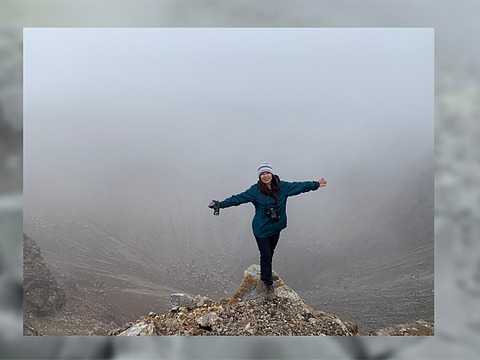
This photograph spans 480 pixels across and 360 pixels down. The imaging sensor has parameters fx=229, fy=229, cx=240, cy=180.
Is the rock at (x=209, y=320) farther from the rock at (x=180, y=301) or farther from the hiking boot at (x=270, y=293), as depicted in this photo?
the hiking boot at (x=270, y=293)

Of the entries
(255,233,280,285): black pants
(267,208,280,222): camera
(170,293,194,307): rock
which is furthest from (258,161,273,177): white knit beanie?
(170,293,194,307): rock

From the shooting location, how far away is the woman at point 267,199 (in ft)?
10.1

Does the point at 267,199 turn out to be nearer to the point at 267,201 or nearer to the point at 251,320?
the point at 267,201

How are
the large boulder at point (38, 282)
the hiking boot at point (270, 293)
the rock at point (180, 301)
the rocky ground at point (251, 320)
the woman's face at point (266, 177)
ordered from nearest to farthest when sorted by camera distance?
the woman's face at point (266, 177) < the rocky ground at point (251, 320) < the hiking boot at point (270, 293) < the rock at point (180, 301) < the large boulder at point (38, 282)

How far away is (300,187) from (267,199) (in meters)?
0.48

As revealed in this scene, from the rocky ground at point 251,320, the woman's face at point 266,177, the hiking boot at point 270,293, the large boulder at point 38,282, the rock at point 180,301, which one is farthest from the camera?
the large boulder at point 38,282

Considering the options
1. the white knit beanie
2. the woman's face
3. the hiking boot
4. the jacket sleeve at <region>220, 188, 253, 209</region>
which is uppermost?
the white knit beanie

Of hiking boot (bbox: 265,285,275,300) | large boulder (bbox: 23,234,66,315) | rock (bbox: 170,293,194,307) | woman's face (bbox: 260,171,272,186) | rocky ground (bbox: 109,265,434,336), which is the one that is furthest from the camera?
large boulder (bbox: 23,234,66,315)

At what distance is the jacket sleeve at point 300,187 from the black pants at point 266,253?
68 cm

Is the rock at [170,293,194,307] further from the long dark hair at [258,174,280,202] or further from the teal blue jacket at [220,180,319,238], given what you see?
the long dark hair at [258,174,280,202]

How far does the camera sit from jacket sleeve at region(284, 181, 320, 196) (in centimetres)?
312

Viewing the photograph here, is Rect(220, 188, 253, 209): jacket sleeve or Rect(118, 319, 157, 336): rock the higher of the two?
Rect(220, 188, 253, 209): jacket sleeve

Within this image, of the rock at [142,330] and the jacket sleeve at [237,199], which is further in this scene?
the rock at [142,330]

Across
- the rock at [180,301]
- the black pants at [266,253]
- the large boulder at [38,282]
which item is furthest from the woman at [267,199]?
the large boulder at [38,282]
